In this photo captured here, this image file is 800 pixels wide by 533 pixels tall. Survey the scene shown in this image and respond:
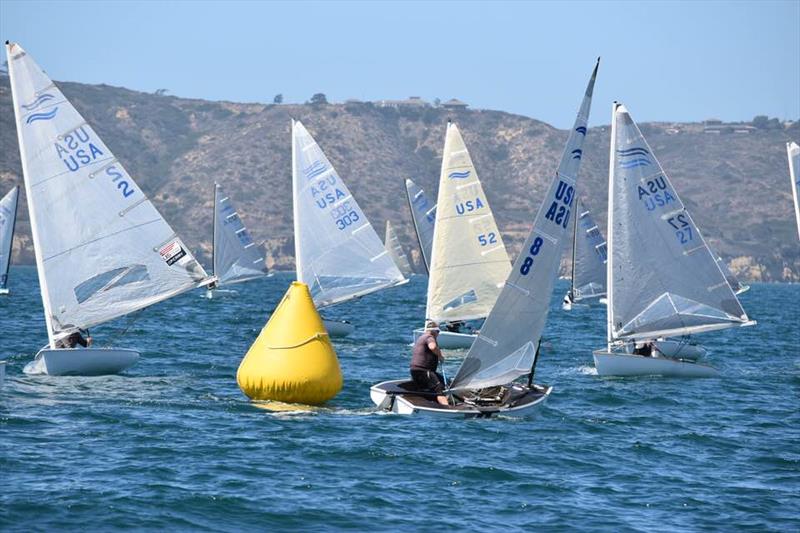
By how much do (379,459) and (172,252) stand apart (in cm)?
1057

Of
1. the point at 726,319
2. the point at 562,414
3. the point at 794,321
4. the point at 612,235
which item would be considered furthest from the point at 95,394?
the point at 794,321

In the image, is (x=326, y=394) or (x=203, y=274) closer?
(x=326, y=394)

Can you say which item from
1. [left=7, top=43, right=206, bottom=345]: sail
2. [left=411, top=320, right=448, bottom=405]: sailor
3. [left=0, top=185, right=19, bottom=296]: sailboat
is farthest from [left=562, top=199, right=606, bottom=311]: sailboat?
[left=411, top=320, right=448, bottom=405]: sailor

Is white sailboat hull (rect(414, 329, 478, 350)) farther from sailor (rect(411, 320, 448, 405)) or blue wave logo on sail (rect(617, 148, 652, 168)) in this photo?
sailor (rect(411, 320, 448, 405))

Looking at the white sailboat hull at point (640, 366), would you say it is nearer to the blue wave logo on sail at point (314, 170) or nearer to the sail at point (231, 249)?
the blue wave logo on sail at point (314, 170)

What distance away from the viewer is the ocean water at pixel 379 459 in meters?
14.8

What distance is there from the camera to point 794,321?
209 feet

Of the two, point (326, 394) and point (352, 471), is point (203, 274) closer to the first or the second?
point (326, 394)

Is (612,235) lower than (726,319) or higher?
higher

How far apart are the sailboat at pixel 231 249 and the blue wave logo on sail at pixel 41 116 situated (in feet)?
118

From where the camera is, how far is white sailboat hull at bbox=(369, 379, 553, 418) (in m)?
20.8

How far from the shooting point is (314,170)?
37594mm

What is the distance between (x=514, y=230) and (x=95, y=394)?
163604 mm

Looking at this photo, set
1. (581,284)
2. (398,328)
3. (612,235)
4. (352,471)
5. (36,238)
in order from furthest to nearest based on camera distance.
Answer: (581,284)
(398,328)
(612,235)
(36,238)
(352,471)
